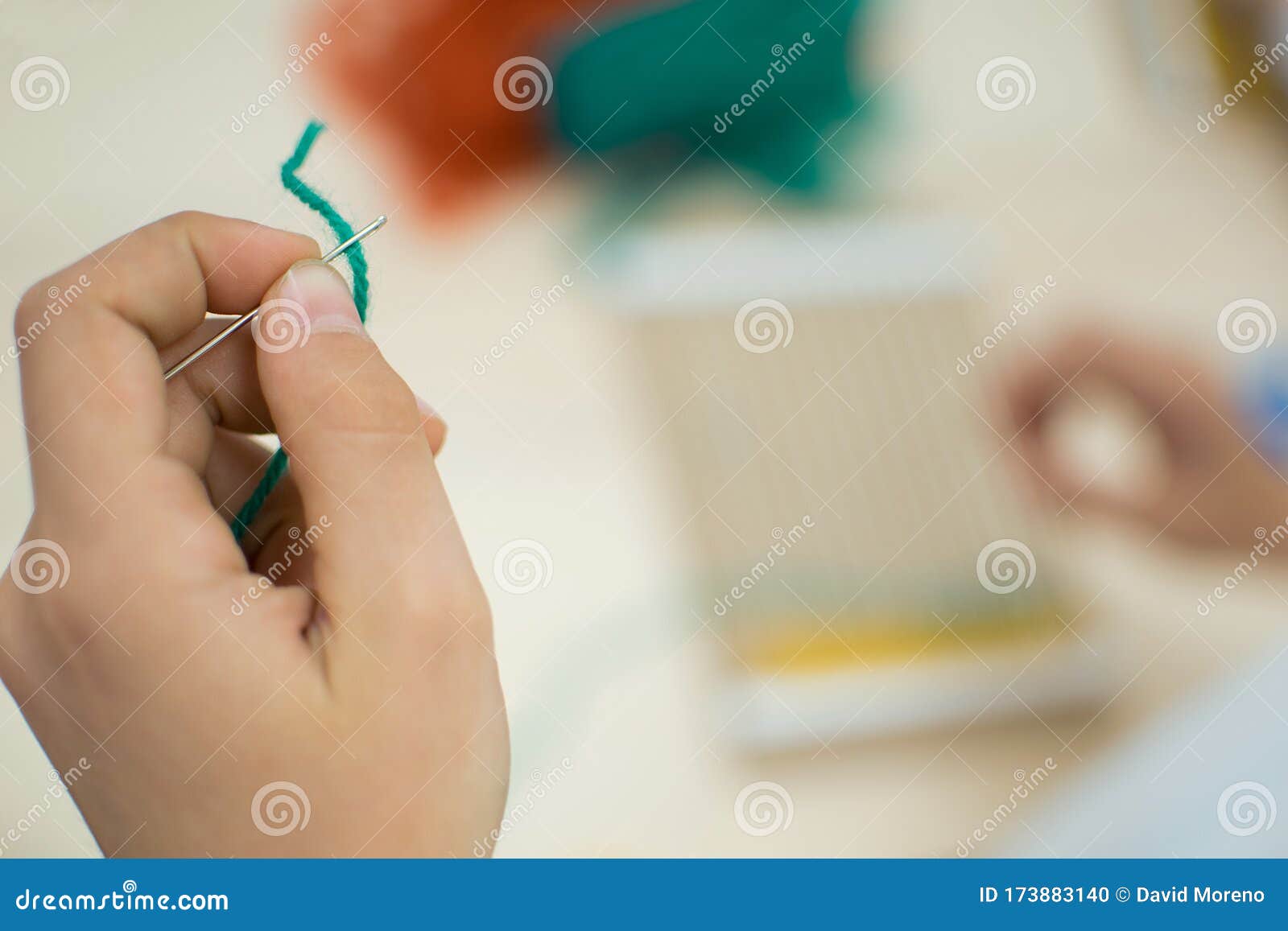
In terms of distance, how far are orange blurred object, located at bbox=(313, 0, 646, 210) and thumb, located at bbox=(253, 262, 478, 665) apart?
0.30m

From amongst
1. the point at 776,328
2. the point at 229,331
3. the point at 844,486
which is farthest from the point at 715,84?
the point at 229,331

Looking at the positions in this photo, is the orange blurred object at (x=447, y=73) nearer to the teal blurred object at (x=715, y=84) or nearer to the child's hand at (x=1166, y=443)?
the teal blurred object at (x=715, y=84)

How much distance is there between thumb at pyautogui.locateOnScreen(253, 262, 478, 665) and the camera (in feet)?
1.20

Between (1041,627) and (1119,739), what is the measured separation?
8cm

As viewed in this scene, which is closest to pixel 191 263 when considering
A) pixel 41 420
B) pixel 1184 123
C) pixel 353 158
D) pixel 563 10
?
pixel 41 420

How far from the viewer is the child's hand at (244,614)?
0.36 m

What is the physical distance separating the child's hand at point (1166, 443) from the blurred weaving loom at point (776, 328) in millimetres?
41

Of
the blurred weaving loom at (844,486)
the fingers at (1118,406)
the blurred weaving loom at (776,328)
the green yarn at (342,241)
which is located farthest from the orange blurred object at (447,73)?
the fingers at (1118,406)

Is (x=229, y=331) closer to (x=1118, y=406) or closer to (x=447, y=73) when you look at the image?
(x=447, y=73)

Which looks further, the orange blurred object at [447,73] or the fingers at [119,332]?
the orange blurred object at [447,73]

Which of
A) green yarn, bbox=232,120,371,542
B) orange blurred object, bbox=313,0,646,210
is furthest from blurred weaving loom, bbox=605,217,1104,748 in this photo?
green yarn, bbox=232,120,371,542
